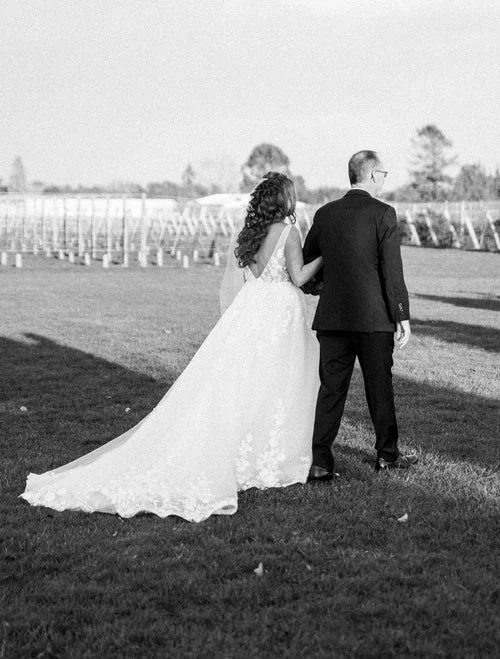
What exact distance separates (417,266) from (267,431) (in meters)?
29.2

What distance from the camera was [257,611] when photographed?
3896 mm

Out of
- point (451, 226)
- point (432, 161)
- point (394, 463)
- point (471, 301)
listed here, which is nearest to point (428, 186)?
point (432, 161)

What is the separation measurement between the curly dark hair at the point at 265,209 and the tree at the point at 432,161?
72.9 metres

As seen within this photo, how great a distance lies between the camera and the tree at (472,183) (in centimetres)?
7006

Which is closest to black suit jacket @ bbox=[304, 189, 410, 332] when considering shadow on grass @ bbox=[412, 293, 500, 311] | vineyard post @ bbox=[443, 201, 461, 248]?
shadow on grass @ bbox=[412, 293, 500, 311]

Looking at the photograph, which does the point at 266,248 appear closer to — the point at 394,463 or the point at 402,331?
the point at 402,331

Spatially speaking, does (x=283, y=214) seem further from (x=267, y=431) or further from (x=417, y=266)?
(x=417, y=266)

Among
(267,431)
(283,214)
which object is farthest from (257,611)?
(283,214)

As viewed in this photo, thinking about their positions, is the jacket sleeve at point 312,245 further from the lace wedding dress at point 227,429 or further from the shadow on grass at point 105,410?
the shadow on grass at point 105,410

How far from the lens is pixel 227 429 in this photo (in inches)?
227

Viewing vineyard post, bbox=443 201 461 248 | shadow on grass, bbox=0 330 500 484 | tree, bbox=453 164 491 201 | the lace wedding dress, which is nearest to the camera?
the lace wedding dress

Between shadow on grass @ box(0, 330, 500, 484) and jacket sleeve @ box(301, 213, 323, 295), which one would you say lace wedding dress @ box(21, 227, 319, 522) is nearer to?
jacket sleeve @ box(301, 213, 323, 295)

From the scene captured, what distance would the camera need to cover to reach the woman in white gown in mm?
5543

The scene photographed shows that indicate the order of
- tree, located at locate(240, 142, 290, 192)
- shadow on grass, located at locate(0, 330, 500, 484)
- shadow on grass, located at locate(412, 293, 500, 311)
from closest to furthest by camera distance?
shadow on grass, located at locate(0, 330, 500, 484) → shadow on grass, located at locate(412, 293, 500, 311) → tree, located at locate(240, 142, 290, 192)
